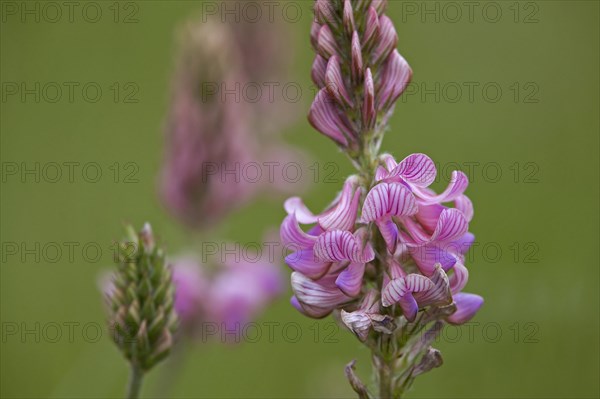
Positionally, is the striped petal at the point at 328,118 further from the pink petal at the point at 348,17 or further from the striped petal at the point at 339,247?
the striped petal at the point at 339,247

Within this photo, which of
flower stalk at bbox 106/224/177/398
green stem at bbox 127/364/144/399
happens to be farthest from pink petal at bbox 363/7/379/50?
green stem at bbox 127/364/144/399

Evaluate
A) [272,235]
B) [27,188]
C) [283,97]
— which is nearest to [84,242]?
[27,188]

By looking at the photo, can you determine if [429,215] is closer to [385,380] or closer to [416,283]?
[416,283]

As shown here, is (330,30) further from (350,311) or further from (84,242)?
(84,242)

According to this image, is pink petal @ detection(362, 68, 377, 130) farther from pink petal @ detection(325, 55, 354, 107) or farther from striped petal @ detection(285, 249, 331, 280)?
striped petal @ detection(285, 249, 331, 280)

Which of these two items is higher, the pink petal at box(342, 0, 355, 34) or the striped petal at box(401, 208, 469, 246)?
the pink petal at box(342, 0, 355, 34)

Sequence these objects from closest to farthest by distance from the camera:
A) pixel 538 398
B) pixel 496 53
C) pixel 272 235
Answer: pixel 538 398, pixel 272 235, pixel 496 53

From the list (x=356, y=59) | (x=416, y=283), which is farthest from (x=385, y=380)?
(x=356, y=59)

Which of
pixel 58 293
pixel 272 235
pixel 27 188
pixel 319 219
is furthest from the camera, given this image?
pixel 27 188

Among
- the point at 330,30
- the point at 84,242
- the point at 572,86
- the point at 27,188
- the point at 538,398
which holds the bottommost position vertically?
the point at 538,398
